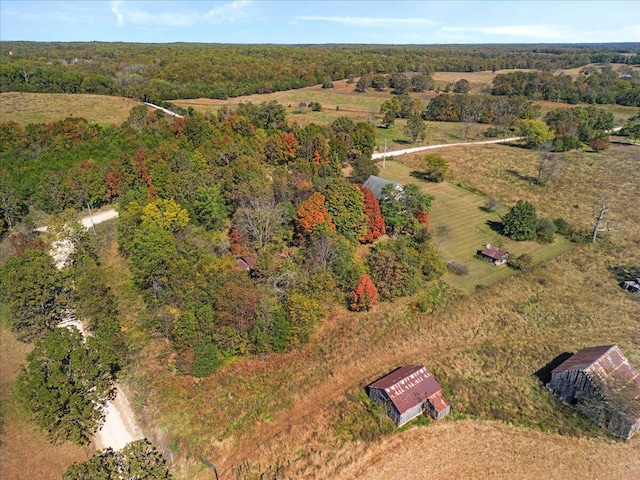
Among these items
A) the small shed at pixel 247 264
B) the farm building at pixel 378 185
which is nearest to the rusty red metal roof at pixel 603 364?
the small shed at pixel 247 264

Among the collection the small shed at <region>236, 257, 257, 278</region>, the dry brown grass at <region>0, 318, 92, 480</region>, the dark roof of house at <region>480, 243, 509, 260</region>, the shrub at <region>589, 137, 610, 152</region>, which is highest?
the shrub at <region>589, 137, 610, 152</region>

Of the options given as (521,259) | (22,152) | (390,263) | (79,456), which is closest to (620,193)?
(521,259)

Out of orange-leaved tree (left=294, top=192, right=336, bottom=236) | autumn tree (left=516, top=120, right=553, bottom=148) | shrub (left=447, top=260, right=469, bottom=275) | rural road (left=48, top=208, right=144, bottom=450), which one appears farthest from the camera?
autumn tree (left=516, top=120, right=553, bottom=148)

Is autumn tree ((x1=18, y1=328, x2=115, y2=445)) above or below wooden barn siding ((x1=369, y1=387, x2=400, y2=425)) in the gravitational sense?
above

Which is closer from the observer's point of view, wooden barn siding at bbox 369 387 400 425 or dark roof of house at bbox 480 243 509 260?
wooden barn siding at bbox 369 387 400 425

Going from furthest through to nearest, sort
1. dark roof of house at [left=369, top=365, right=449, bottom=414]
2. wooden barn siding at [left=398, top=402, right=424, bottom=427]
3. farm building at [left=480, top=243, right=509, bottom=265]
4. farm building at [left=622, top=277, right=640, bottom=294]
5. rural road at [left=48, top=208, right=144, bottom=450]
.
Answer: farm building at [left=480, top=243, right=509, bottom=265], farm building at [left=622, top=277, right=640, bottom=294], dark roof of house at [left=369, top=365, right=449, bottom=414], wooden barn siding at [left=398, top=402, right=424, bottom=427], rural road at [left=48, top=208, right=144, bottom=450]

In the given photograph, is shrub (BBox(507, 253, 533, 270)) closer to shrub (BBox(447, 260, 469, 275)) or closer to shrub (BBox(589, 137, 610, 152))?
shrub (BBox(447, 260, 469, 275))

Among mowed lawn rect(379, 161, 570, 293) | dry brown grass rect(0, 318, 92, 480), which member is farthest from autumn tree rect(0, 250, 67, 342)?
mowed lawn rect(379, 161, 570, 293)
